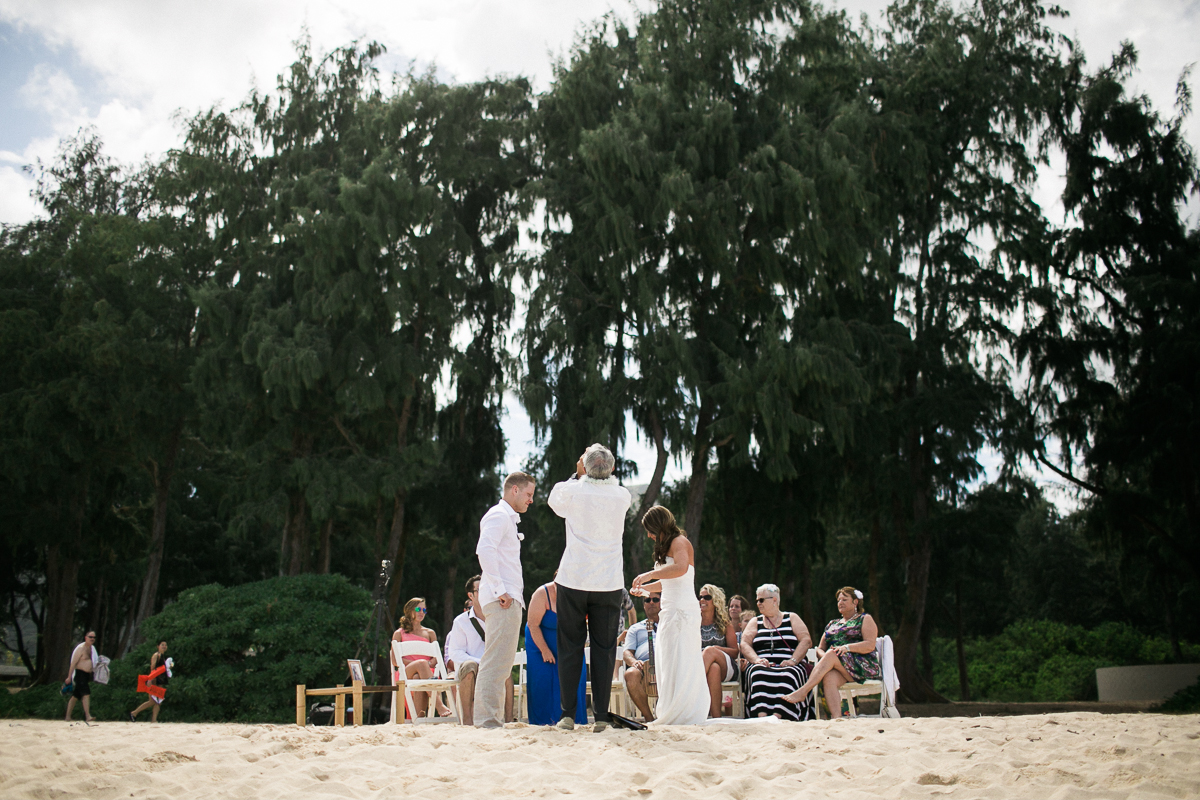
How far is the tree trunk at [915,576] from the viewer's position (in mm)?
18188

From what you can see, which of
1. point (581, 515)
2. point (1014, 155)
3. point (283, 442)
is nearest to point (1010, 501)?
point (1014, 155)

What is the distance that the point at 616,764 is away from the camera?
4211mm

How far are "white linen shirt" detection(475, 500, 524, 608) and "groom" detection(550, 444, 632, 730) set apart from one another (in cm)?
51

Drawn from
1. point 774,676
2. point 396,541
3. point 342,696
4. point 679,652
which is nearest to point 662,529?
point 679,652

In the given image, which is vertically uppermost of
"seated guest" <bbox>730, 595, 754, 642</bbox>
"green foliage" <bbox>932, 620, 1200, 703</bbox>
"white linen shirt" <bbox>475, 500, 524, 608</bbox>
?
"white linen shirt" <bbox>475, 500, 524, 608</bbox>

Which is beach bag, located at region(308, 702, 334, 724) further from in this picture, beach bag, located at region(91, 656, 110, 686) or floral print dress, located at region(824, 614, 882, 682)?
floral print dress, located at region(824, 614, 882, 682)

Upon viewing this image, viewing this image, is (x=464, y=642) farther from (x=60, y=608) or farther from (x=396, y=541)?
(x=60, y=608)

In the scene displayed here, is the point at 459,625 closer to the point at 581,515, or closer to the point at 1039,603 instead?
the point at 581,515

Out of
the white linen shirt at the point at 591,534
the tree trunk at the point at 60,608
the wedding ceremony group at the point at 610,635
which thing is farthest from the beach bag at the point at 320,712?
the tree trunk at the point at 60,608

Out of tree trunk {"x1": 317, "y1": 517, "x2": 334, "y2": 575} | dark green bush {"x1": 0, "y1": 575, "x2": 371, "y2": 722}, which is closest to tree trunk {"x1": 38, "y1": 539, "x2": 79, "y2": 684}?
tree trunk {"x1": 317, "y1": 517, "x2": 334, "y2": 575}

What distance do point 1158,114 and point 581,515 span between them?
766 inches

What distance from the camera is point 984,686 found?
24703 millimetres

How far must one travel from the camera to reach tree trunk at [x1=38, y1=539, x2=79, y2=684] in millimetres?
20422

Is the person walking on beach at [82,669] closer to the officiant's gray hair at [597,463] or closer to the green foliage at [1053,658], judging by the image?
the officiant's gray hair at [597,463]
